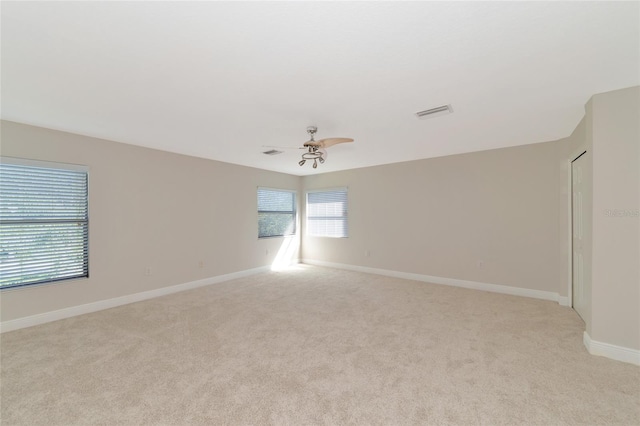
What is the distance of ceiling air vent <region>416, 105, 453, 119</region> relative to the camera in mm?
2740

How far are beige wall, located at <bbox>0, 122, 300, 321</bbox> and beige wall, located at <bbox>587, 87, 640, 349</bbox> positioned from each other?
206 inches

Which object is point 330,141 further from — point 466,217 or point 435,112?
point 466,217

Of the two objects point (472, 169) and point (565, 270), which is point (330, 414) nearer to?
point (565, 270)

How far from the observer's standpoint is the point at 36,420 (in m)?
1.69

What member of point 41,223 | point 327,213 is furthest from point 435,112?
point 41,223

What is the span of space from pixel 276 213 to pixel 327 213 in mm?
1245

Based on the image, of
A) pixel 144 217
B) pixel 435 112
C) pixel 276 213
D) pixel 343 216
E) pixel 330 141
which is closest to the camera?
pixel 435 112

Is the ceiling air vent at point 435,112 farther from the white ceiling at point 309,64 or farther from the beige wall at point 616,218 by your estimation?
the beige wall at point 616,218

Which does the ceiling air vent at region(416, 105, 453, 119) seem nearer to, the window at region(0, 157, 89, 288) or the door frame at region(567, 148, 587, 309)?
the door frame at region(567, 148, 587, 309)

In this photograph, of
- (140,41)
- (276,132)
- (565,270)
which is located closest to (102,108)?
(140,41)

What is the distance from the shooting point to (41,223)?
325 centimetres

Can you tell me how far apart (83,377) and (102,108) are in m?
2.46

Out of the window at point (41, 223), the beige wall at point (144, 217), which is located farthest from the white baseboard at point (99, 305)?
the window at point (41, 223)

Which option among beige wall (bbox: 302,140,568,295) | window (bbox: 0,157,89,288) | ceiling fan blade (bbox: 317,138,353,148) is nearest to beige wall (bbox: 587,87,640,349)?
beige wall (bbox: 302,140,568,295)
